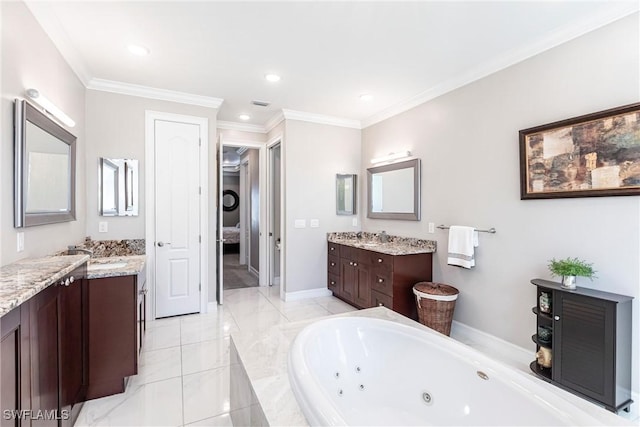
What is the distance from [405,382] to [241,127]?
411 cm

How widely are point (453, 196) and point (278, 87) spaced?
2.21 m

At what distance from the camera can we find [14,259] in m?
1.75

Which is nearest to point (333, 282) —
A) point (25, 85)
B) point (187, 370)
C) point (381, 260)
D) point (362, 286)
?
point (362, 286)

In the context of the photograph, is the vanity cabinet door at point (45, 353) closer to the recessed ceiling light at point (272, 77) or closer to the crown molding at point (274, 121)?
the recessed ceiling light at point (272, 77)

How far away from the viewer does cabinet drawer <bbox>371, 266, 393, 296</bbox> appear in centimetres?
328

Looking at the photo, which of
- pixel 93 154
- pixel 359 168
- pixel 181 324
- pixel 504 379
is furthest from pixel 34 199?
pixel 359 168

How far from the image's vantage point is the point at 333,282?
431 cm

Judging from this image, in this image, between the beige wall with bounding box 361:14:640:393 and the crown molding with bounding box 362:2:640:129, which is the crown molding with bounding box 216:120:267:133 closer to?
the crown molding with bounding box 362:2:640:129

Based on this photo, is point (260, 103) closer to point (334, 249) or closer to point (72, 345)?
point (334, 249)

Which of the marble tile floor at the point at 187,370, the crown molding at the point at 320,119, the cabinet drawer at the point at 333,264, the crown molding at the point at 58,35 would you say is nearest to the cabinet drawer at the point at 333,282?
the cabinet drawer at the point at 333,264

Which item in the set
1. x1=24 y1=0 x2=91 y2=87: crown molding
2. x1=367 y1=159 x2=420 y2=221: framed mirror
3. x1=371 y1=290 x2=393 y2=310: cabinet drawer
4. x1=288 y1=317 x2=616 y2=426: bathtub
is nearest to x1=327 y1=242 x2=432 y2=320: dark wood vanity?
x1=371 y1=290 x2=393 y2=310: cabinet drawer

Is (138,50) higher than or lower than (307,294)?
higher

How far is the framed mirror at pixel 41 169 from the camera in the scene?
1756 millimetres

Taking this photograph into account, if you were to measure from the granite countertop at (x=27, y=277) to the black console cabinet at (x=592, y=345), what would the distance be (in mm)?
2866
